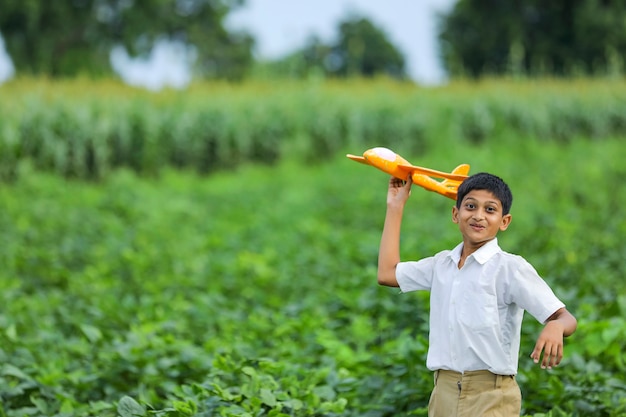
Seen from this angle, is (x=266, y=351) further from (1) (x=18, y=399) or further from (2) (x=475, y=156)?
(2) (x=475, y=156)

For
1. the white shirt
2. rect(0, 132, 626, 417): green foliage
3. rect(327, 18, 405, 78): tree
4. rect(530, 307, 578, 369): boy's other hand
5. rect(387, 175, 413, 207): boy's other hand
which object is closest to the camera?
rect(530, 307, 578, 369): boy's other hand

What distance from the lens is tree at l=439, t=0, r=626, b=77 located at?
32.0 m

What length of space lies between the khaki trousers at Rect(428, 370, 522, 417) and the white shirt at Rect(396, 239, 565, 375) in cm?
3

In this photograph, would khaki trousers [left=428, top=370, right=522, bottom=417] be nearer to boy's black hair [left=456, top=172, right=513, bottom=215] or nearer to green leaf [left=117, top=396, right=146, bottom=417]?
boy's black hair [left=456, top=172, right=513, bottom=215]

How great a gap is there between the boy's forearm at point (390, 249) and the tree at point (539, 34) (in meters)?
29.4

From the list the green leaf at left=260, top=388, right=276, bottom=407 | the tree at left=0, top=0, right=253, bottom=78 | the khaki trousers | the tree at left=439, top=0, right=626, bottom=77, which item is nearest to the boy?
the khaki trousers

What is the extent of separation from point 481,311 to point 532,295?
150mm

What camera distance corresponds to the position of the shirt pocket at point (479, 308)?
2.41 m

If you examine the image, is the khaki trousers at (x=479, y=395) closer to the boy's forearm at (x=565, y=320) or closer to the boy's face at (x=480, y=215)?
the boy's forearm at (x=565, y=320)

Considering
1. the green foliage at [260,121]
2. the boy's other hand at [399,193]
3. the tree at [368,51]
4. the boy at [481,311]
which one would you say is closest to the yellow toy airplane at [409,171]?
the boy's other hand at [399,193]

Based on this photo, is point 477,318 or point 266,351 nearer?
point 477,318

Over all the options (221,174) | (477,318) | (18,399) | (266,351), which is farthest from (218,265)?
(221,174)

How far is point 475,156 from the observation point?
1263cm

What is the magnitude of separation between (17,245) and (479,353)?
20.4 feet
